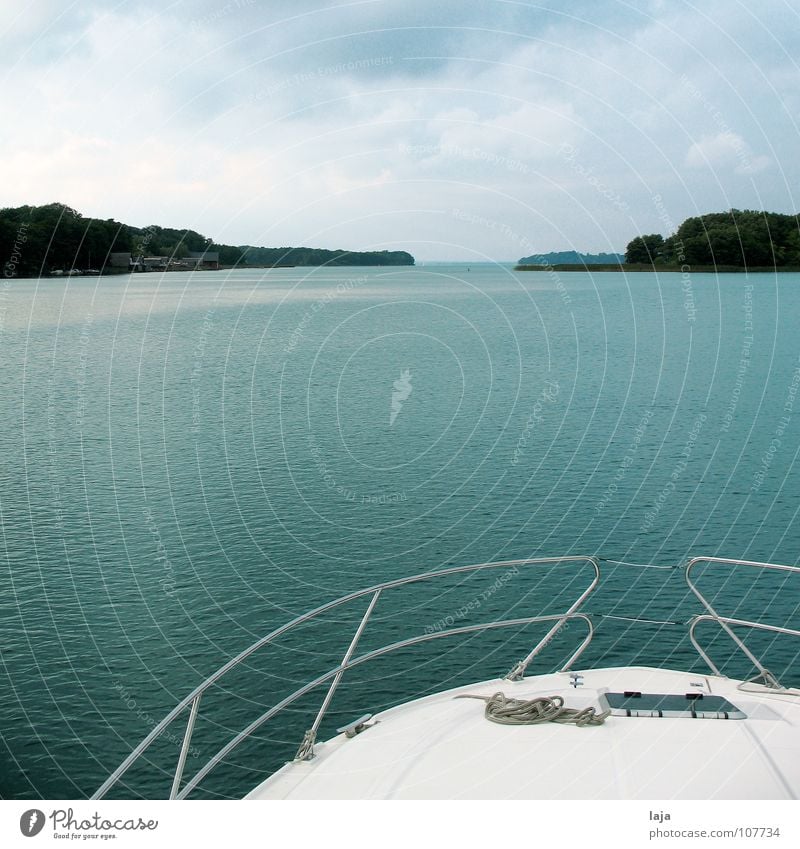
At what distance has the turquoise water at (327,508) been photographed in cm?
1995

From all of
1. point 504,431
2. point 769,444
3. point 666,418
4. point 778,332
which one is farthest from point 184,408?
point 778,332

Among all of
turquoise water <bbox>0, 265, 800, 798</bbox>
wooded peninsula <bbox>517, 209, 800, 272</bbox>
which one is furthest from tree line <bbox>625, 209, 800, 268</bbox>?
turquoise water <bbox>0, 265, 800, 798</bbox>

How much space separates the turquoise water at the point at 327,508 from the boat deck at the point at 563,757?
6.97 meters

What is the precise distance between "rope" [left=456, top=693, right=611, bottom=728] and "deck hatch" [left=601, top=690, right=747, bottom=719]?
0.93 ft

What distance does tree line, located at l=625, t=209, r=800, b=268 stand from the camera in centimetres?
12925

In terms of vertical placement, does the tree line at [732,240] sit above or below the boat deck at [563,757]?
above

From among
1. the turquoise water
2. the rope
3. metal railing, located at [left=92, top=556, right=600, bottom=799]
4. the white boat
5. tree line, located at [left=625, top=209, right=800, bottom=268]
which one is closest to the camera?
metal railing, located at [left=92, top=556, right=600, bottom=799]

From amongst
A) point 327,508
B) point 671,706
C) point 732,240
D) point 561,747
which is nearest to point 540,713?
point 561,747

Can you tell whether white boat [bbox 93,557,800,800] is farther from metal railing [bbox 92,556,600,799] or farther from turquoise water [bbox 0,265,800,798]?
turquoise water [bbox 0,265,800,798]

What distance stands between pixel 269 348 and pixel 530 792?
65546mm

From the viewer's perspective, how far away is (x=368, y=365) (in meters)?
64.0

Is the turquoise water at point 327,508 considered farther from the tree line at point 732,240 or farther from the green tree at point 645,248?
the green tree at point 645,248

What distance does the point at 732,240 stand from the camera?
13725 cm

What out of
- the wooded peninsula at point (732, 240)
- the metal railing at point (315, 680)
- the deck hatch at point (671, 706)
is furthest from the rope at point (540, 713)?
the wooded peninsula at point (732, 240)
